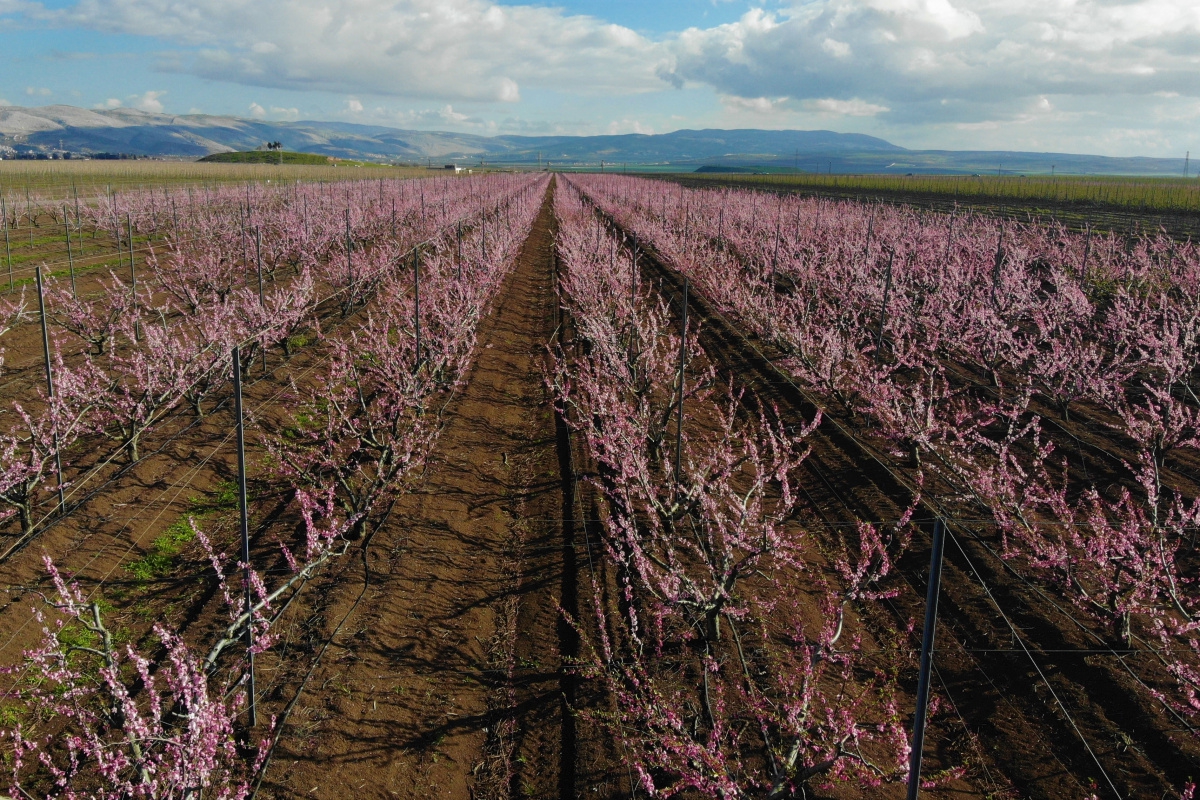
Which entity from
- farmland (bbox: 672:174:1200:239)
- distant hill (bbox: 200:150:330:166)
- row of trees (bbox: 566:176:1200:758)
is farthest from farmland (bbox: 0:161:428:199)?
farmland (bbox: 672:174:1200:239)

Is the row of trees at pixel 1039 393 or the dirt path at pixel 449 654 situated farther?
the row of trees at pixel 1039 393

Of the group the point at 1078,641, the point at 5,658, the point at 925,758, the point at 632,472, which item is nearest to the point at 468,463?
the point at 632,472

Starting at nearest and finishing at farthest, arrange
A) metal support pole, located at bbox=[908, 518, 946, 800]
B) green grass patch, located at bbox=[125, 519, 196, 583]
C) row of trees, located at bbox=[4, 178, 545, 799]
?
metal support pole, located at bbox=[908, 518, 946, 800]
row of trees, located at bbox=[4, 178, 545, 799]
green grass patch, located at bbox=[125, 519, 196, 583]

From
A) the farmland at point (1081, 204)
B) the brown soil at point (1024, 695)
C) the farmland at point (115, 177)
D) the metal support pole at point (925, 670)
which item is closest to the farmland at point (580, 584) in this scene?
the brown soil at point (1024, 695)

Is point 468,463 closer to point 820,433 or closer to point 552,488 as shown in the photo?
point 552,488

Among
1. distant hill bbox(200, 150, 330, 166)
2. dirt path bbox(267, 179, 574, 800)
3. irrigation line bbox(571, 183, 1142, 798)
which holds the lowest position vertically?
dirt path bbox(267, 179, 574, 800)

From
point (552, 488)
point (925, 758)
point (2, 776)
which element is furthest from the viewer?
point (552, 488)

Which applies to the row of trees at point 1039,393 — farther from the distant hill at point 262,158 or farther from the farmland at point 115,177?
the distant hill at point 262,158

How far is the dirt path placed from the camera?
183 inches

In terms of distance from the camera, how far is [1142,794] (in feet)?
14.7

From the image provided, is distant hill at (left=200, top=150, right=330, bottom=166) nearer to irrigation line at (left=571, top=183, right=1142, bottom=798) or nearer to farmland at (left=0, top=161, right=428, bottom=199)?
farmland at (left=0, top=161, right=428, bottom=199)

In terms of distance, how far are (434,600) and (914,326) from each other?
12.0 metres

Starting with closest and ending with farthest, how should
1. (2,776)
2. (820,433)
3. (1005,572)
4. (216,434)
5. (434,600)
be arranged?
(2,776), (434,600), (1005,572), (216,434), (820,433)

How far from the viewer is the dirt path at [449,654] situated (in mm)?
4637
